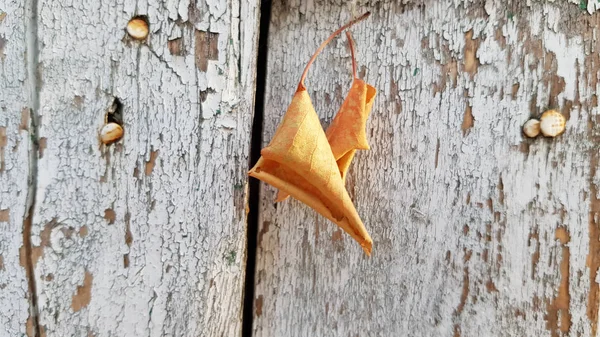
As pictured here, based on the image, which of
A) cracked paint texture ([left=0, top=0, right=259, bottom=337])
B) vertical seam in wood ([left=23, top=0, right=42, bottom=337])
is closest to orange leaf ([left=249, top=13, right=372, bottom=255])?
cracked paint texture ([left=0, top=0, right=259, bottom=337])

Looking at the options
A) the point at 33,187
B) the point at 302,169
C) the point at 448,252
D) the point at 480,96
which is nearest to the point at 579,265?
the point at 448,252

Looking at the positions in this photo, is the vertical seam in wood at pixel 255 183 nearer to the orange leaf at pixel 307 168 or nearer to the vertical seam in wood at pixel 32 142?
the orange leaf at pixel 307 168

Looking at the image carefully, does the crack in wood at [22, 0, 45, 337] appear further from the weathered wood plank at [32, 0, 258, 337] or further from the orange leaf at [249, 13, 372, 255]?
the orange leaf at [249, 13, 372, 255]

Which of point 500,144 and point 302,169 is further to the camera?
point 500,144

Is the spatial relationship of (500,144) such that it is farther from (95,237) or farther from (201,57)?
(95,237)

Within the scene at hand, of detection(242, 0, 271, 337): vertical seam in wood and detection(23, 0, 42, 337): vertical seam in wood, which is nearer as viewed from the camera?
detection(23, 0, 42, 337): vertical seam in wood

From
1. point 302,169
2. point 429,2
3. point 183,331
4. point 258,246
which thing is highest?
point 429,2

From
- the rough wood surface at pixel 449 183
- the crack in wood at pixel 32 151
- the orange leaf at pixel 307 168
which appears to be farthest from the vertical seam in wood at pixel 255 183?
the crack in wood at pixel 32 151
